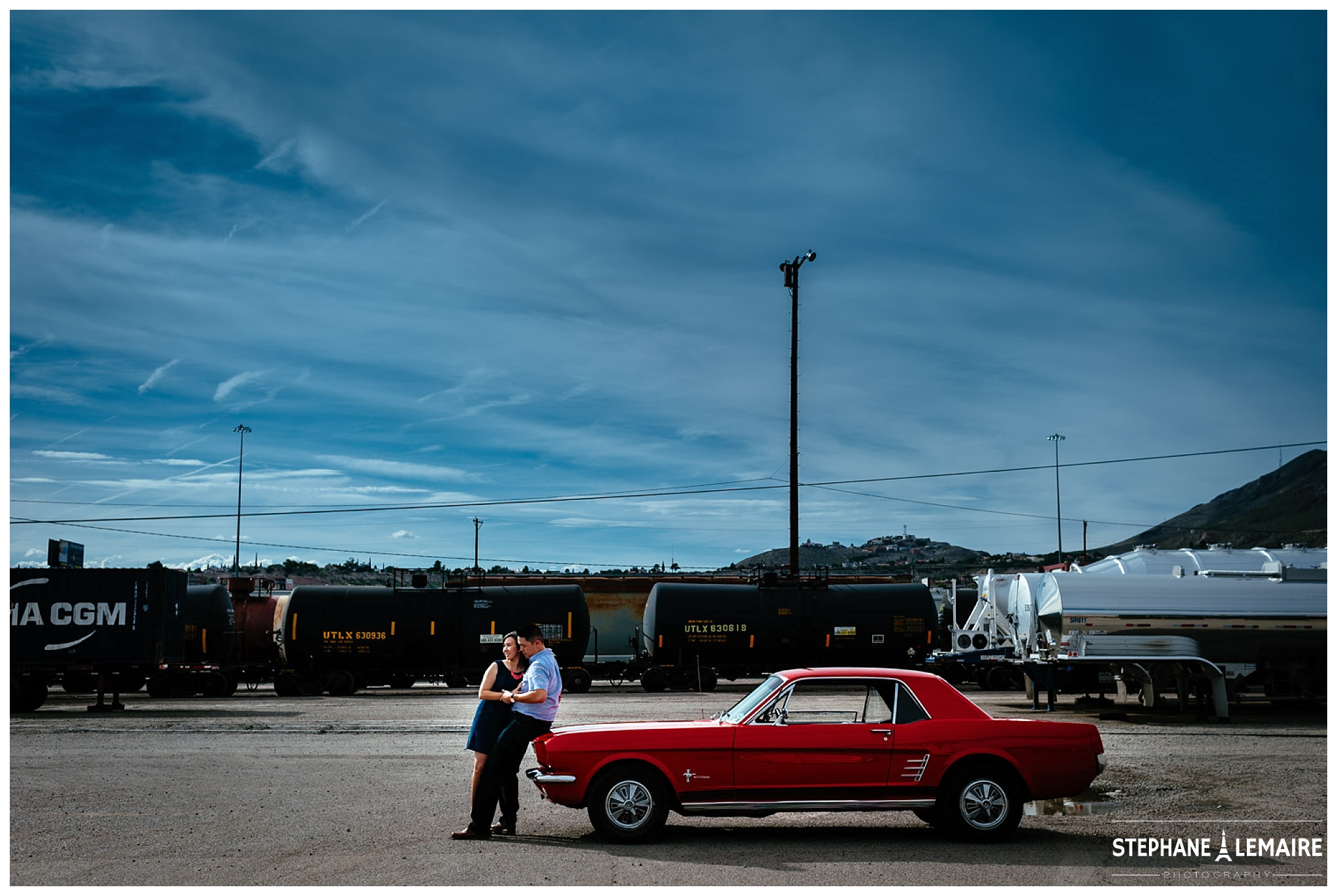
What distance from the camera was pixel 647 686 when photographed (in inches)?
1192

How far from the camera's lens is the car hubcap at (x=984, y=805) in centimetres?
912

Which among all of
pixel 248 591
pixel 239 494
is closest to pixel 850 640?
pixel 248 591

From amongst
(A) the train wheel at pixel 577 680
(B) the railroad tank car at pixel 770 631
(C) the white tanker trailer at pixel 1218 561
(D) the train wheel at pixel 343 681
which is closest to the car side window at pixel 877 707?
(C) the white tanker trailer at pixel 1218 561

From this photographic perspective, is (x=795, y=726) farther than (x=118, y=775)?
No

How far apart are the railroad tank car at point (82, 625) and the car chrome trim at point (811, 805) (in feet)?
65.8

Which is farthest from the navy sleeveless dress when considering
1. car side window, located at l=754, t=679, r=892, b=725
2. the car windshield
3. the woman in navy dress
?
car side window, located at l=754, t=679, r=892, b=725

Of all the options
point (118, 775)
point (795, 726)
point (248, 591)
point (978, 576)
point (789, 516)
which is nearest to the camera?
point (795, 726)

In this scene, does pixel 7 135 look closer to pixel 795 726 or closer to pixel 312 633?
pixel 795 726

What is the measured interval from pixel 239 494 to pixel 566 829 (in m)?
61.3

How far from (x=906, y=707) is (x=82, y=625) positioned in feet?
72.0

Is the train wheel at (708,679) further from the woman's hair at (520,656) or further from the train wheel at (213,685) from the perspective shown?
the woman's hair at (520,656)

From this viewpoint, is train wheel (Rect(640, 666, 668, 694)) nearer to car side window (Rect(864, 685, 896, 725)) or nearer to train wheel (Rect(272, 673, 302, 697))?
train wheel (Rect(272, 673, 302, 697))

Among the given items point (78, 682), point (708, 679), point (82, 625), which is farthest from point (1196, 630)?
point (78, 682)

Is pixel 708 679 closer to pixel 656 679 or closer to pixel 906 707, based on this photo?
pixel 656 679
